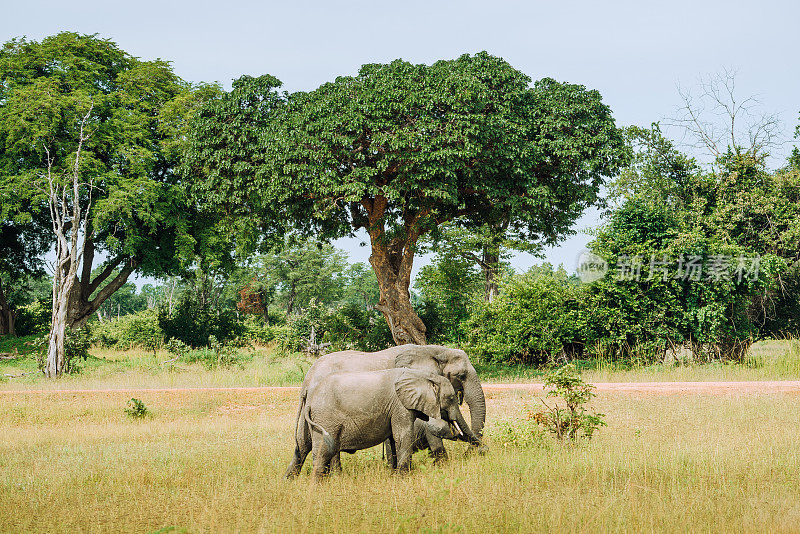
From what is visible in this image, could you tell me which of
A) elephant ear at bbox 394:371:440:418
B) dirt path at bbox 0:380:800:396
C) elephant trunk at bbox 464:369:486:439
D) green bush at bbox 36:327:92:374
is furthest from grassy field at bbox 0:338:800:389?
elephant ear at bbox 394:371:440:418

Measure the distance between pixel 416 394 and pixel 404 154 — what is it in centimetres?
1362

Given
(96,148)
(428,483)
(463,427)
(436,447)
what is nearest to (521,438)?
(463,427)

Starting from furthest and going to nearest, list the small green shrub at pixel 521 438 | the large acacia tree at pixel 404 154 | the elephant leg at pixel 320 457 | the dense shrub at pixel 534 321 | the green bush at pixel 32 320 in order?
the green bush at pixel 32 320 < the dense shrub at pixel 534 321 < the large acacia tree at pixel 404 154 < the small green shrub at pixel 521 438 < the elephant leg at pixel 320 457

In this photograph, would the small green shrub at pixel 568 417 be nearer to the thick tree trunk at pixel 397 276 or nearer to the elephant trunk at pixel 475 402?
the elephant trunk at pixel 475 402

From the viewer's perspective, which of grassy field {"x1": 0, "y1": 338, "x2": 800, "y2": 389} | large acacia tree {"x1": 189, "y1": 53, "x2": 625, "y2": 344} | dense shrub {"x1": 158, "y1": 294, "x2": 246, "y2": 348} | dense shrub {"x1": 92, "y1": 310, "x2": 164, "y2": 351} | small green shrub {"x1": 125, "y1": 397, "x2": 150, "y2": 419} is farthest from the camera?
dense shrub {"x1": 92, "y1": 310, "x2": 164, "y2": 351}

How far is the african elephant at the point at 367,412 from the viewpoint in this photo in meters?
8.47

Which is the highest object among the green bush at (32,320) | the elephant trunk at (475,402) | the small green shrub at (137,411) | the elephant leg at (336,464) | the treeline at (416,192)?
the treeline at (416,192)

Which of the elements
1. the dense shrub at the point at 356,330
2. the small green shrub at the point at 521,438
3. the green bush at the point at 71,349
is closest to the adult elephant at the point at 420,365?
the small green shrub at the point at 521,438

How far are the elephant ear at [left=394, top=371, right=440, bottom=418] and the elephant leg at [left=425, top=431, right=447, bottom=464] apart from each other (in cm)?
36

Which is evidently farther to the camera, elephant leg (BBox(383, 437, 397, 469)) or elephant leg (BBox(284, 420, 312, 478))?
elephant leg (BBox(383, 437, 397, 469))

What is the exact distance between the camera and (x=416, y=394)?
8.65 m

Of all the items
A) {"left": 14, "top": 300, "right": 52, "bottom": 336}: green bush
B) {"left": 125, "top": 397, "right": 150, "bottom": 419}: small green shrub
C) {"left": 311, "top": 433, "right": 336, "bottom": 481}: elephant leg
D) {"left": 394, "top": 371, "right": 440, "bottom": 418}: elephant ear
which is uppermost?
{"left": 14, "top": 300, "right": 52, "bottom": 336}: green bush

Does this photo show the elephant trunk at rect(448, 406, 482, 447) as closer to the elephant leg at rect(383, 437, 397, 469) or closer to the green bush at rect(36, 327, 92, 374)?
the elephant leg at rect(383, 437, 397, 469)

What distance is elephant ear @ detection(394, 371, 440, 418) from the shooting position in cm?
862
